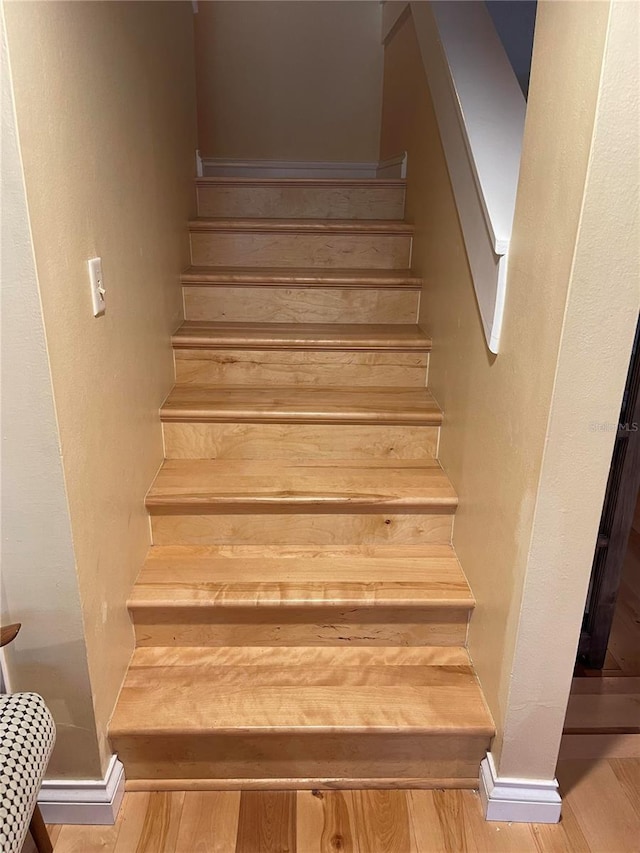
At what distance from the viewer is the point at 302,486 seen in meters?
1.91

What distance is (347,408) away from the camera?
2.06 m

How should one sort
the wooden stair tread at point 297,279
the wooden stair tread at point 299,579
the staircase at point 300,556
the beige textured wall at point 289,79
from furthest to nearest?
1. the beige textured wall at point 289,79
2. the wooden stair tread at point 297,279
3. the wooden stair tread at point 299,579
4. the staircase at point 300,556

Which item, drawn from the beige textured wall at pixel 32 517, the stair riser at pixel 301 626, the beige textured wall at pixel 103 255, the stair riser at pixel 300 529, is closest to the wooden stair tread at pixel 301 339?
the beige textured wall at pixel 103 255

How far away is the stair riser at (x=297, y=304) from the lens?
8.05 feet

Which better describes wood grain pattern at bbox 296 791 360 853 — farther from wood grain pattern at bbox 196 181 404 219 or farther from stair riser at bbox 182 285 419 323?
wood grain pattern at bbox 196 181 404 219

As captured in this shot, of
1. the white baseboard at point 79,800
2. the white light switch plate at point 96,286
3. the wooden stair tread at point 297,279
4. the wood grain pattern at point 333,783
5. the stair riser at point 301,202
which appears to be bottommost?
the wood grain pattern at point 333,783

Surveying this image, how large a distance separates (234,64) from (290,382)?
7.48ft

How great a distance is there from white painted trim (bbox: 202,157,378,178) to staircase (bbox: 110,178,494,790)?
3.08 feet

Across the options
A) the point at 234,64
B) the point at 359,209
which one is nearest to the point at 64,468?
the point at 359,209

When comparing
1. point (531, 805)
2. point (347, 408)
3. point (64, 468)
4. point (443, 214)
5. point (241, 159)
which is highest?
point (241, 159)

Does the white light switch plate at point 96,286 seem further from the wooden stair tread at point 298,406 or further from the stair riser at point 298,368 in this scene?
the stair riser at point 298,368

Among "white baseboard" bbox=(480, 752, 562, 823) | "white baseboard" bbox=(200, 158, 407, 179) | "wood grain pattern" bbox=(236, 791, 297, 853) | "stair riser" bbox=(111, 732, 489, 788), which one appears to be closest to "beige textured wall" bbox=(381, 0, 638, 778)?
"white baseboard" bbox=(480, 752, 562, 823)

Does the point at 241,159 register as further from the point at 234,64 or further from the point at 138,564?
the point at 138,564

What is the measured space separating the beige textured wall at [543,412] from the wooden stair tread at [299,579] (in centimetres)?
10
